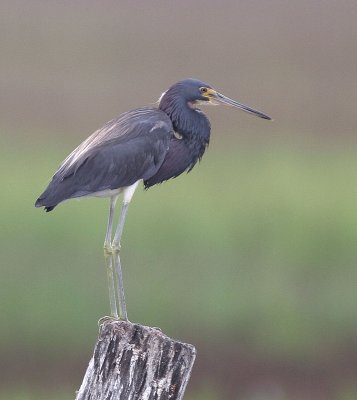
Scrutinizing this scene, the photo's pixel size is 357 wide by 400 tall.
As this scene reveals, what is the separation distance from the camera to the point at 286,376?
377 inches

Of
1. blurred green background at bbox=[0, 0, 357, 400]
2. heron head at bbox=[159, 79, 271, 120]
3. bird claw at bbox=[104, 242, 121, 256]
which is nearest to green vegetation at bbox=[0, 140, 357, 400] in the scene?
blurred green background at bbox=[0, 0, 357, 400]

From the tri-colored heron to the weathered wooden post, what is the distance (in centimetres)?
147

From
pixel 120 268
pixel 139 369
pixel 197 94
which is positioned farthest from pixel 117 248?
pixel 139 369

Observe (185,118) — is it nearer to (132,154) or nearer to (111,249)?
(132,154)

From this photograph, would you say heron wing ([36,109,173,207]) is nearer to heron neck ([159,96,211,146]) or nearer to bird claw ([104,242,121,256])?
heron neck ([159,96,211,146])

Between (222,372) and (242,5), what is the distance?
14906 mm

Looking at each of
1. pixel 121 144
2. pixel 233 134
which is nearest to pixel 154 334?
pixel 121 144

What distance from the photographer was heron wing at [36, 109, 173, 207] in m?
6.93

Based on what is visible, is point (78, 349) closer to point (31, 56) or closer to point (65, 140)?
point (65, 140)

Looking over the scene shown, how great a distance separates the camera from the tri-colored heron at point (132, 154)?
6.93 m

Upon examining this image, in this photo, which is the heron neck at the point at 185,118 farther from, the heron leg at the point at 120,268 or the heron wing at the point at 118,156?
the heron leg at the point at 120,268

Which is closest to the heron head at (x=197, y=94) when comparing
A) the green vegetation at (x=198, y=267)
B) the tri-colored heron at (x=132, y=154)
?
the tri-colored heron at (x=132, y=154)

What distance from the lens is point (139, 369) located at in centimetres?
537

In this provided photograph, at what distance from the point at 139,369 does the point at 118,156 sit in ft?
6.01
